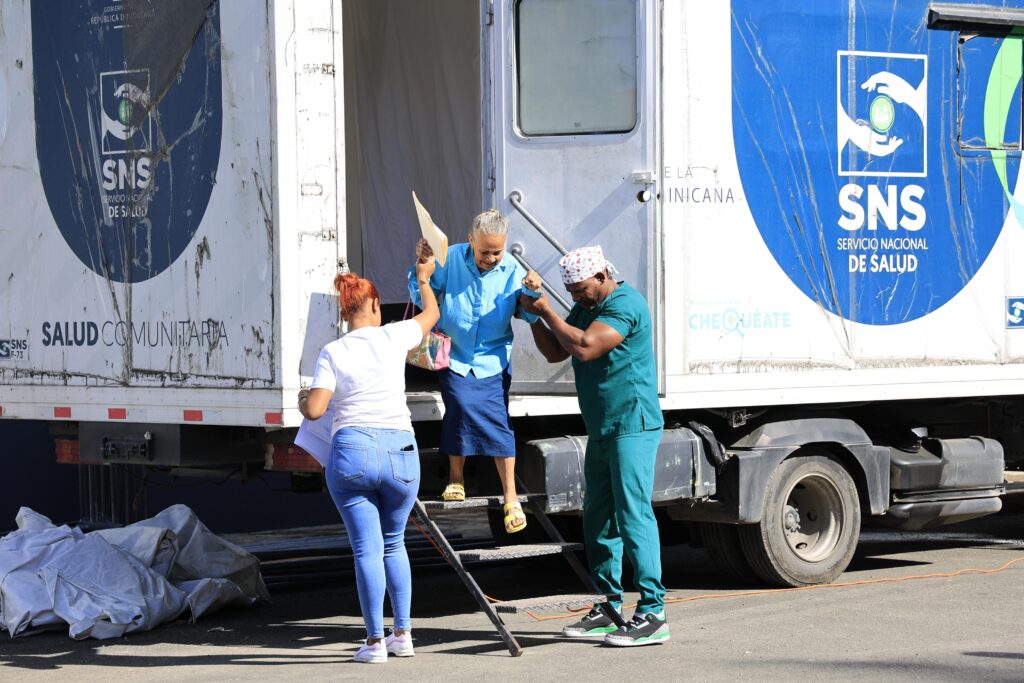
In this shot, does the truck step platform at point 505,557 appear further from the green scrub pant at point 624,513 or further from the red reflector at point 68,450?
the red reflector at point 68,450

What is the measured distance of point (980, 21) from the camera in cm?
974

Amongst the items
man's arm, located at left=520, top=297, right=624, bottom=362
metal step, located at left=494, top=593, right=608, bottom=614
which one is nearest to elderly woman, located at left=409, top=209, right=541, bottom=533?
man's arm, located at left=520, top=297, right=624, bottom=362

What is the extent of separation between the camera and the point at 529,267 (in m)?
8.58

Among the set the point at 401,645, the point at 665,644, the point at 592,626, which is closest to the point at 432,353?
the point at 401,645

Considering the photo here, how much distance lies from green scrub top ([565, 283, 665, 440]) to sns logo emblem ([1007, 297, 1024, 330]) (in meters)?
3.32

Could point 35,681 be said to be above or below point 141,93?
below

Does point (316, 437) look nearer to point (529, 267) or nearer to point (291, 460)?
point (291, 460)

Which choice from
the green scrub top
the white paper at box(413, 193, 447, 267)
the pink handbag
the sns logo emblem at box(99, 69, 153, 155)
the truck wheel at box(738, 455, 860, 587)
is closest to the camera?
the green scrub top

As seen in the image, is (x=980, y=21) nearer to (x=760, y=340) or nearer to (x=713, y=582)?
(x=760, y=340)

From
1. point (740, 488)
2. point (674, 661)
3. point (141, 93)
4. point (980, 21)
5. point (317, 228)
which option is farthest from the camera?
point (980, 21)

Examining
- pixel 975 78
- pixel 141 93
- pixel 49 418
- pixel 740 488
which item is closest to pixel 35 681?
pixel 49 418

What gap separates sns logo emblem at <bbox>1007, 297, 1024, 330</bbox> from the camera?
999 cm

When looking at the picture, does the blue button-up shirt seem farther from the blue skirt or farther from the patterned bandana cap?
the patterned bandana cap

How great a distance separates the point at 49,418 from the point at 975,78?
5.79 meters
